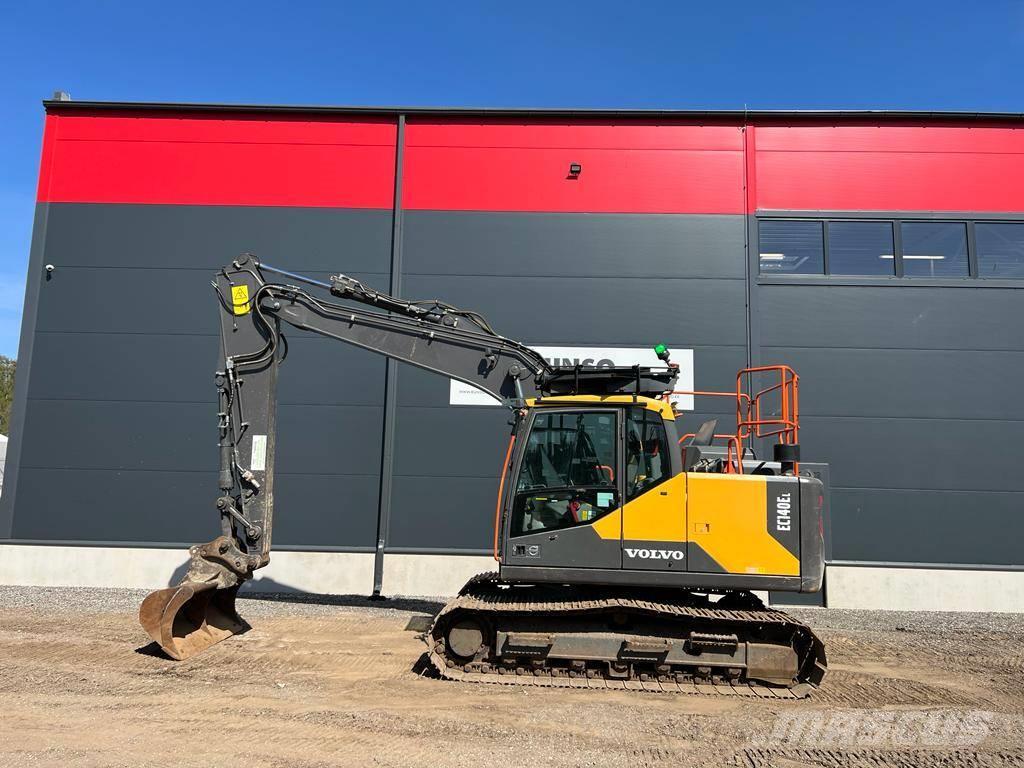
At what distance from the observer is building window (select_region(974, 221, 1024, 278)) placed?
13023mm

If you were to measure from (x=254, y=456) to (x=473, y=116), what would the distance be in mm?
8195

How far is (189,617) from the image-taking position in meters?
7.97

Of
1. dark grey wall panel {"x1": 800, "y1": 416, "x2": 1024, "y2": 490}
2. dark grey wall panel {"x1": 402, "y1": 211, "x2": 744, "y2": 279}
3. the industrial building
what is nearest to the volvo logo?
the industrial building

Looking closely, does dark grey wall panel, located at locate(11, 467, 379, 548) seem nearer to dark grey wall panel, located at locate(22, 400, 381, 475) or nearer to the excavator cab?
Result: dark grey wall panel, located at locate(22, 400, 381, 475)

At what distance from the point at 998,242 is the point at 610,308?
23.5 ft

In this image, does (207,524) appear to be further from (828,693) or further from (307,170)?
(828,693)

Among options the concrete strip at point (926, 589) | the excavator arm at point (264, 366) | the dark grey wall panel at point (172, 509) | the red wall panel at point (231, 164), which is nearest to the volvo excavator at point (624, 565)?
the excavator arm at point (264, 366)

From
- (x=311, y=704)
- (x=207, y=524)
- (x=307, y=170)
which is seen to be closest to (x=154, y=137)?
(x=307, y=170)

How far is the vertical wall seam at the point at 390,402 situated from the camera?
491 inches

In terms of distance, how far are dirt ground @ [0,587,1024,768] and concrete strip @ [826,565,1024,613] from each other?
122 inches

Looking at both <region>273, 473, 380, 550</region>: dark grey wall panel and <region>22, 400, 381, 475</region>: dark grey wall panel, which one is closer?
<region>273, 473, 380, 550</region>: dark grey wall panel

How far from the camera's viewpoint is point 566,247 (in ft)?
43.5

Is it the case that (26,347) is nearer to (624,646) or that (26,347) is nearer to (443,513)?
(443,513)

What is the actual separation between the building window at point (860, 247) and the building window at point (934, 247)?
0.99 feet
